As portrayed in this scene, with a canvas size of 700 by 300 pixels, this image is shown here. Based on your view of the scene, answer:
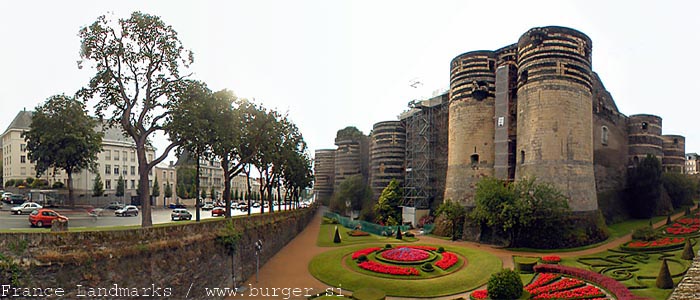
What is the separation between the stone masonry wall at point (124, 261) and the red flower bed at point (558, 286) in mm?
18500

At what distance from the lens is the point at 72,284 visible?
14.1 metres

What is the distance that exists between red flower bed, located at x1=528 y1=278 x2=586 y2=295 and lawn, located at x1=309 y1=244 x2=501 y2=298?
4.26 meters

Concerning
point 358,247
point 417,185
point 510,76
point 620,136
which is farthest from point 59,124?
point 620,136

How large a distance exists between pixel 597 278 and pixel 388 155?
43506mm

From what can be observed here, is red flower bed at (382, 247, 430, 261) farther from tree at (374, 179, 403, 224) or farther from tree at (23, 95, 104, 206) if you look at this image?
tree at (23, 95, 104, 206)

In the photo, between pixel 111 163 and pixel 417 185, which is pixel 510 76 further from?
pixel 111 163

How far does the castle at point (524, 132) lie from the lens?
115ft

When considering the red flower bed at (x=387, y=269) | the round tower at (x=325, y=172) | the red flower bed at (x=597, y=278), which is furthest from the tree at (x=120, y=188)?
the red flower bed at (x=597, y=278)

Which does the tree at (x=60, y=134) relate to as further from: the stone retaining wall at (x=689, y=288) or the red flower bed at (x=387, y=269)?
the stone retaining wall at (x=689, y=288)

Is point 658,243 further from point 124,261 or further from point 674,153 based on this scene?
point 674,153

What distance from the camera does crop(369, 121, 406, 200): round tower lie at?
63.7 meters

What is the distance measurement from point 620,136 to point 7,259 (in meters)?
62.3

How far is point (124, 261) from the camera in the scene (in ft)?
51.3

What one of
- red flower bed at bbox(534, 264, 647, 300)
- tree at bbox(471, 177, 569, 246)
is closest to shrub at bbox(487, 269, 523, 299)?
red flower bed at bbox(534, 264, 647, 300)
